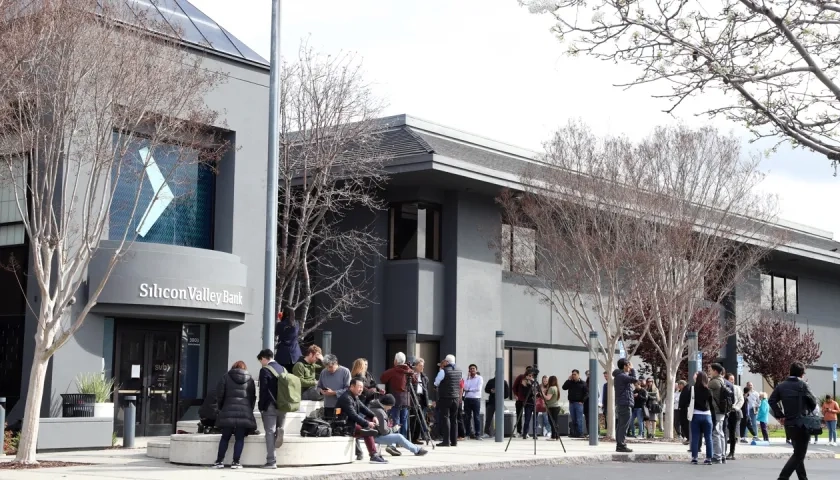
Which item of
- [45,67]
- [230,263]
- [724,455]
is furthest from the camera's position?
[230,263]

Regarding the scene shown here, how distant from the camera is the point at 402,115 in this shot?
3297cm

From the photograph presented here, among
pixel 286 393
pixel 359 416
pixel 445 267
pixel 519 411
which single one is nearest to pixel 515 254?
pixel 445 267

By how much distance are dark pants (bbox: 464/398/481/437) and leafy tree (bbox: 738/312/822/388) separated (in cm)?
1923

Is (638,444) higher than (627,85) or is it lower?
lower

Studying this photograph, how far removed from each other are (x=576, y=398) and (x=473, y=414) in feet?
9.41

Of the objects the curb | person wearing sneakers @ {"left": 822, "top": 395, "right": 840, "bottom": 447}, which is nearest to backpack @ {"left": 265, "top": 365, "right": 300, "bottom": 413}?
the curb

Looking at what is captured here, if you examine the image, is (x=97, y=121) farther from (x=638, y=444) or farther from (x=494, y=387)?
(x=638, y=444)

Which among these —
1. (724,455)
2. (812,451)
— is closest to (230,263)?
(724,455)

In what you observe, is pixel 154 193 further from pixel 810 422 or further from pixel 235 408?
pixel 810 422

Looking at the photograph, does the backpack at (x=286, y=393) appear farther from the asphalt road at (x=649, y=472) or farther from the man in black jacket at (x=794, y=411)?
the man in black jacket at (x=794, y=411)

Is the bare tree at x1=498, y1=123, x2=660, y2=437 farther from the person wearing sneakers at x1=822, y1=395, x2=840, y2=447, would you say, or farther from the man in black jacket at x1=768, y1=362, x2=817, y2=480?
the man in black jacket at x1=768, y1=362, x2=817, y2=480

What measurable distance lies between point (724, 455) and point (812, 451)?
624 cm

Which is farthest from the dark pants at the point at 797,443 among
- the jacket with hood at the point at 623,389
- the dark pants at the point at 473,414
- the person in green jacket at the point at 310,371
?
the dark pants at the point at 473,414

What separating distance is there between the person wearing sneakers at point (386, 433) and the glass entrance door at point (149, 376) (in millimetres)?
7013
